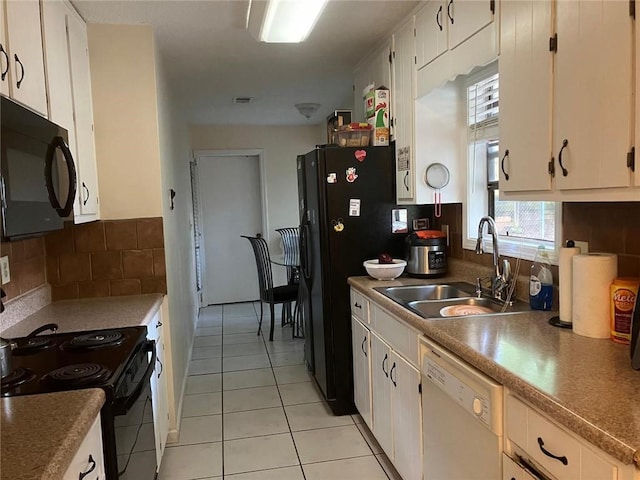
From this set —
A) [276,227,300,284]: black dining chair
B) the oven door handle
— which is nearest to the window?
the oven door handle

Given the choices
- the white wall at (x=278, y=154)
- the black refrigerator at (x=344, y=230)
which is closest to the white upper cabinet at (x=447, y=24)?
the black refrigerator at (x=344, y=230)

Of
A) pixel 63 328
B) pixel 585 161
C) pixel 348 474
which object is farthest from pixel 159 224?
pixel 585 161

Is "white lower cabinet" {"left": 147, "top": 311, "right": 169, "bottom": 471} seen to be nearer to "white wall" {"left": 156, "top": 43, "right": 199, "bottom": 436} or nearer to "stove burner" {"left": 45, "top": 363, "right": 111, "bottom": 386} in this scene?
"white wall" {"left": 156, "top": 43, "right": 199, "bottom": 436}

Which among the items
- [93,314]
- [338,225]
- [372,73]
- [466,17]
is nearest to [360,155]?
[338,225]

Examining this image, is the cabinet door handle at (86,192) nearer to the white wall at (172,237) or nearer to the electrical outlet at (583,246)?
the white wall at (172,237)

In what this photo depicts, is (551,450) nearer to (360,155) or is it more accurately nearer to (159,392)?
(159,392)

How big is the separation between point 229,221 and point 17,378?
5188mm

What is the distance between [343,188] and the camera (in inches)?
123

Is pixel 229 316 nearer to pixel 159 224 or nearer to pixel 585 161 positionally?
pixel 159 224

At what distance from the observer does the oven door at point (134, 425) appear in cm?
157

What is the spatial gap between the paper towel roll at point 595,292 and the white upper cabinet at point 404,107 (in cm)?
136

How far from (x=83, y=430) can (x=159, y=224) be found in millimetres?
1778

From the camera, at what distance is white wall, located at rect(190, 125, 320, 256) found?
21.3 ft

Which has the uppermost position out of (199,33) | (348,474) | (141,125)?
(199,33)
